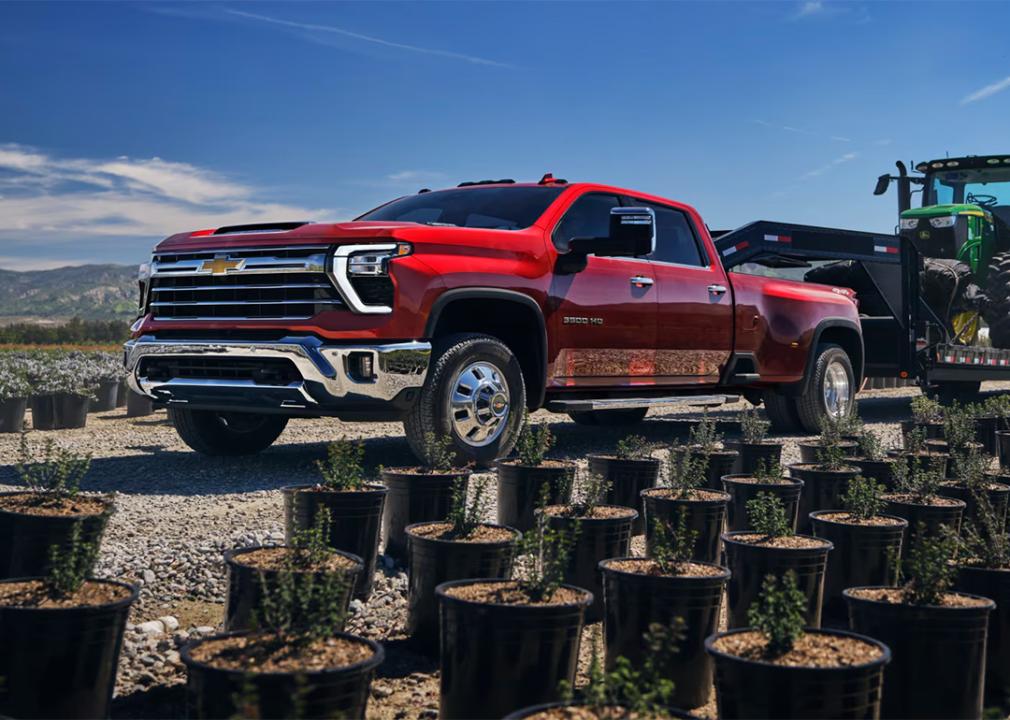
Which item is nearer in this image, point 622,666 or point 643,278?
point 622,666

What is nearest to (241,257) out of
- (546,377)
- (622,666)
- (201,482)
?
(201,482)

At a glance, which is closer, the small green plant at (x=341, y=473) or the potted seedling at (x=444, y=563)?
the potted seedling at (x=444, y=563)

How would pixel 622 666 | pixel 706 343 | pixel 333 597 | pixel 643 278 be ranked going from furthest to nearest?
pixel 706 343
pixel 643 278
pixel 333 597
pixel 622 666

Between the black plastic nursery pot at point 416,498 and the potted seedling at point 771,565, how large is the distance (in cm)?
149

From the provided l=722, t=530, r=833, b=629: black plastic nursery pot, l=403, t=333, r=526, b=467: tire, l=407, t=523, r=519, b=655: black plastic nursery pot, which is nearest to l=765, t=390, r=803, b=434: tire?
l=403, t=333, r=526, b=467: tire

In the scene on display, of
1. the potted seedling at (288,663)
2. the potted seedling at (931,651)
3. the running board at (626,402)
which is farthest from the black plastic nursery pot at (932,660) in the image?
the running board at (626,402)

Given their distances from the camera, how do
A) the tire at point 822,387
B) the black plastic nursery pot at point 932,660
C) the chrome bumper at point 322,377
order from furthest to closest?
the tire at point 822,387
the chrome bumper at point 322,377
the black plastic nursery pot at point 932,660

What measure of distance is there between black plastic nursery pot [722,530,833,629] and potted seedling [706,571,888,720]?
97 cm

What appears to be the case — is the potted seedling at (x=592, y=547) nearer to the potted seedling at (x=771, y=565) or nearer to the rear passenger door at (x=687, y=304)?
the potted seedling at (x=771, y=565)

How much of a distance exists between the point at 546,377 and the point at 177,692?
13.8 ft

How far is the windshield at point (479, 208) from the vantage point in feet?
25.3

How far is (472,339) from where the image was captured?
274 inches

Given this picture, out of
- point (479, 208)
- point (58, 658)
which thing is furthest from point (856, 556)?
point (479, 208)

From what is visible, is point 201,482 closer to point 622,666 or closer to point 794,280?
point 622,666
